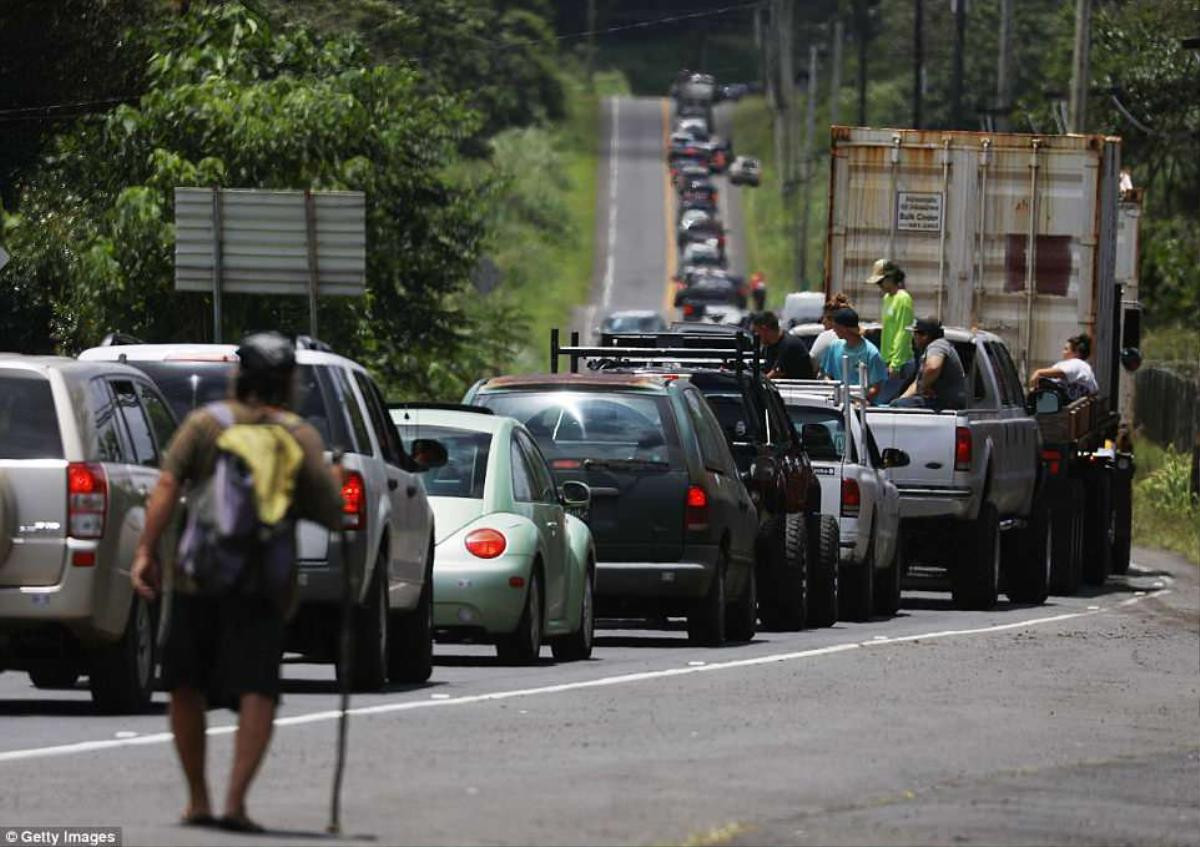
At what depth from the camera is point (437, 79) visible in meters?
Answer: 82.7

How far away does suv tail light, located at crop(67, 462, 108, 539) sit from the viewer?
13695mm

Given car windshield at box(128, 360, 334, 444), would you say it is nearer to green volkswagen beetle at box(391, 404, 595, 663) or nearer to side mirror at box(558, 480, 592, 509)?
green volkswagen beetle at box(391, 404, 595, 663)

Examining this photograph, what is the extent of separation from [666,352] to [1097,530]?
8.65 m

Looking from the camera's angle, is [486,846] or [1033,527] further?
[1033,527]

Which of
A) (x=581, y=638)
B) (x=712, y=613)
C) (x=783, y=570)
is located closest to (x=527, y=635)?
(x=581, y=638)

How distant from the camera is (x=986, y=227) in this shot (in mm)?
29531

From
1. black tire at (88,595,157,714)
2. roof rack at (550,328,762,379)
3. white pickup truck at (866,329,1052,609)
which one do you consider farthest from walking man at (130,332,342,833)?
white pickup truck at (866,329,1052,609)

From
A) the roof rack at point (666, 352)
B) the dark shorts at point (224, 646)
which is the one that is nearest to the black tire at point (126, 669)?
the dark shorts at point (224, 646)

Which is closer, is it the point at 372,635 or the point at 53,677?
the point at 372,635

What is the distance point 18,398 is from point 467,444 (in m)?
4.33

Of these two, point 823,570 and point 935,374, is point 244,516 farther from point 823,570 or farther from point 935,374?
point 935,374

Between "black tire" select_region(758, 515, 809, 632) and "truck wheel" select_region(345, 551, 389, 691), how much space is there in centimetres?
676

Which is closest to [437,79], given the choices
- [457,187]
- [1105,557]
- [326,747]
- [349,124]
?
[457,187]

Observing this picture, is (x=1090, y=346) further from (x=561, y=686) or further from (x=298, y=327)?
(x=561, y=686)
